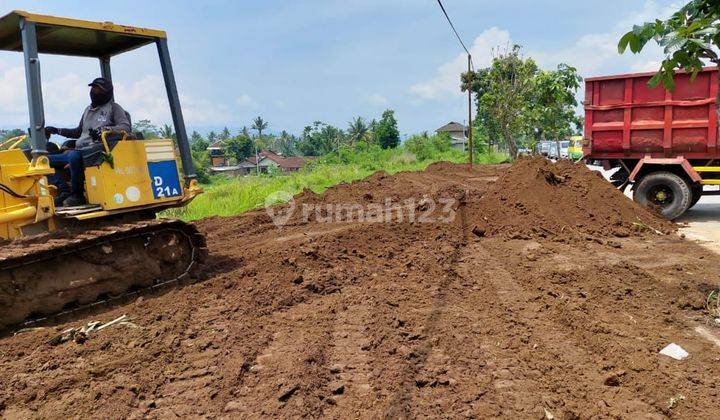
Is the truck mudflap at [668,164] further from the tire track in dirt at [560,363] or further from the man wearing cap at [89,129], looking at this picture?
the man wearing cap at [89,129]

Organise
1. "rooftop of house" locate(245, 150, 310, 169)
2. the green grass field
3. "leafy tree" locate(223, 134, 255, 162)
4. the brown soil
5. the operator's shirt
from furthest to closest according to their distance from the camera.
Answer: "leafy tree" locate(223, 134, 255, 162)
"rooftop of house" locate(245, 150, 310, 169)
the green grass field
the operator's shirt
the brown soil

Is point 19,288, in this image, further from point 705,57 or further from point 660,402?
point 705,57

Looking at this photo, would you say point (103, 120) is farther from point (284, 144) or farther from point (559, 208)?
point (284, 144)

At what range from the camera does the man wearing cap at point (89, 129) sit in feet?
17.5

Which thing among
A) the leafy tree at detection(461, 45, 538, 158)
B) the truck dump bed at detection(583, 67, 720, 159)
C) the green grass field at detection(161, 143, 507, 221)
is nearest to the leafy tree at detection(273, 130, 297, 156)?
the green grass field at detection(161, 143, 507, 221)

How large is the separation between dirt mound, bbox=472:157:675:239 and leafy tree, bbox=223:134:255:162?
86.2m

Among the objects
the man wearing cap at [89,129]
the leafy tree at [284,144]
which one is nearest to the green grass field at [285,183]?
the man wearing cap at [89,129]

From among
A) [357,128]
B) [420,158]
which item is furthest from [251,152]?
[420,158]

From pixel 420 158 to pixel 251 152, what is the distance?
224 feet

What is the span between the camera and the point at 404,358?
3822 mm

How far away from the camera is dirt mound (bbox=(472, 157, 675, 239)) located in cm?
850

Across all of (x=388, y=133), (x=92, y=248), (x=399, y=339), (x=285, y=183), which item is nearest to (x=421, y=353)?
(x=399, y=339)

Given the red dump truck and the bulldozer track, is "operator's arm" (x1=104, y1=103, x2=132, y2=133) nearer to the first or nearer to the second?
the bulldozer track

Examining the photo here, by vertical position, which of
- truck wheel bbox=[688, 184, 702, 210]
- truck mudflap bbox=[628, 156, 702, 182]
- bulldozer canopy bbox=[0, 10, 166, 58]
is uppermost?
bulldozer canopy bbox=[0, 10, 166, 58]
